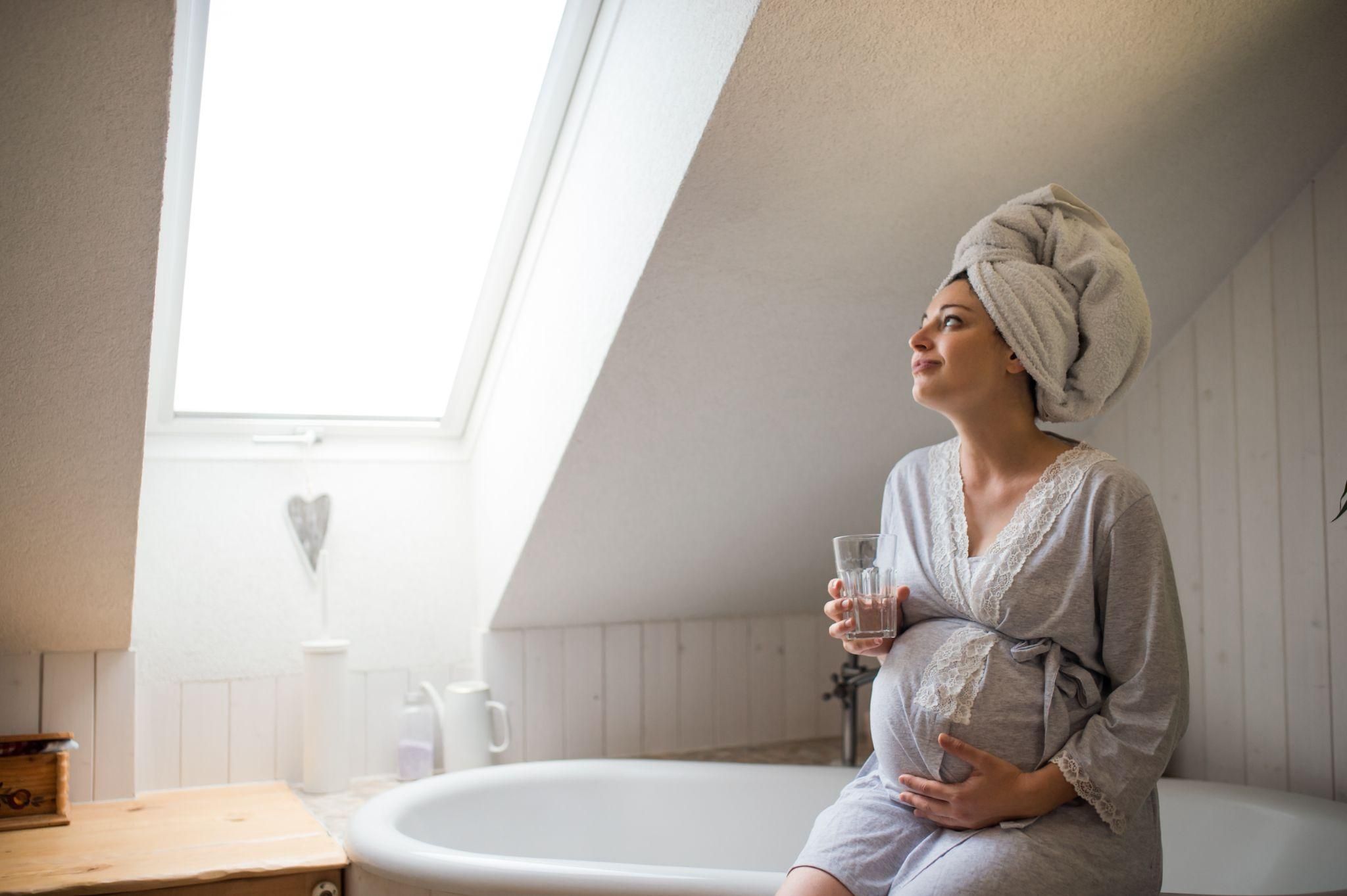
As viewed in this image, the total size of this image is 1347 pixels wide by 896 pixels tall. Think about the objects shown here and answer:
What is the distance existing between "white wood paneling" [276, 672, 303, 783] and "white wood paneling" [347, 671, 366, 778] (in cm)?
11

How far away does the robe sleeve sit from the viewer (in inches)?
51.6

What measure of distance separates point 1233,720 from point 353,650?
6.66ft

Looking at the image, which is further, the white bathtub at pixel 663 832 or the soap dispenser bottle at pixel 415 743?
the soap dispenser bottle at pixel 415 743

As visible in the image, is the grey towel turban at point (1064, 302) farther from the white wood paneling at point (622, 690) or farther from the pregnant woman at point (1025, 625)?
the white wood paneling at point (622, 690)

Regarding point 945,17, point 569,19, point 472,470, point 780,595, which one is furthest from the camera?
point 780,595

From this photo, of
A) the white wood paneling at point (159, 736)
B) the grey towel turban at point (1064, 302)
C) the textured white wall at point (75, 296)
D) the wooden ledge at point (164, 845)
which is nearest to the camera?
the grey towel turban at point (1064, 302)

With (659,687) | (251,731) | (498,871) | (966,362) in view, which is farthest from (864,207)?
(251,731)

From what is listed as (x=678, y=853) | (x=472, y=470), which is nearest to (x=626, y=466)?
(x=472, y=470)

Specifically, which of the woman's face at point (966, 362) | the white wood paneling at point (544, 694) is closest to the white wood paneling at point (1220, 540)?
the woman's face at point (966, 362)

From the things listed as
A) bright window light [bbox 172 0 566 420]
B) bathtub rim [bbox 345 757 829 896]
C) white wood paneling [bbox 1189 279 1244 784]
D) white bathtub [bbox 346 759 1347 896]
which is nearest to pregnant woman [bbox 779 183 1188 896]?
bathtub rim [bbox 345 757 829 896]

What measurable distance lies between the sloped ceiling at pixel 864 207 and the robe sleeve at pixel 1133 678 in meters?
0.78

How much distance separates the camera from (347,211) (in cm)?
245

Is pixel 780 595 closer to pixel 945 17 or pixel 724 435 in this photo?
pixel 724 435

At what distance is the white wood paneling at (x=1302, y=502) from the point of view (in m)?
2.15
